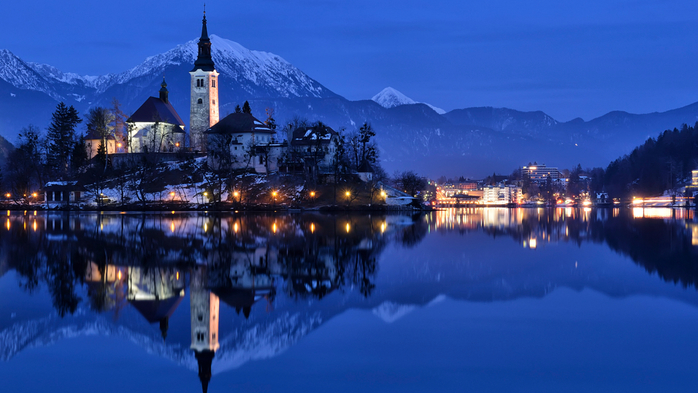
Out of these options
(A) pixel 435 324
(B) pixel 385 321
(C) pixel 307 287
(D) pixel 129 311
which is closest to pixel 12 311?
(D) pixel 129 311

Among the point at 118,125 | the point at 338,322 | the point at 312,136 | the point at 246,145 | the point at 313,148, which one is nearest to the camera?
the point at 338,322

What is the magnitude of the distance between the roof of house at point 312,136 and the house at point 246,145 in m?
2.87

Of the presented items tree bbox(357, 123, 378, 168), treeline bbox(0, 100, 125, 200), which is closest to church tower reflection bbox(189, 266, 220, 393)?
tree bbox(357, 123, 378, 168)

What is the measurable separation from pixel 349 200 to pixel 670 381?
87092 mm

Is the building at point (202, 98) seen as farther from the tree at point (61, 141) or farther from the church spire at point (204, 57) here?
the tree at point (61, 141)

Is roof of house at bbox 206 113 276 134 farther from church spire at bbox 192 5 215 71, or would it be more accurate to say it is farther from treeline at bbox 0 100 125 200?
treeline at bbox 0 100 125 200

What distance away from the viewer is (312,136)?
4353 inches

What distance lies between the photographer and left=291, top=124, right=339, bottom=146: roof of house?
109m

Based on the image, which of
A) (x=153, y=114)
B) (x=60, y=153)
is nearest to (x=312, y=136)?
(x=153, y=114)

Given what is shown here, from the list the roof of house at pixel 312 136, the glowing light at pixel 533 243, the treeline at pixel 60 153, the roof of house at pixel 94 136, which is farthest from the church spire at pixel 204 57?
the glowing light at pixel 533 243

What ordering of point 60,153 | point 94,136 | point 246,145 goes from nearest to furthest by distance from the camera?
point 246,145, point 60,153, point 94,136

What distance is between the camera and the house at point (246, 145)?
109 meters

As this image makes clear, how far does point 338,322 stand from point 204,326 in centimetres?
372

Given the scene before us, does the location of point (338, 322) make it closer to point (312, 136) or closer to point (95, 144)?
point (312, 136)
